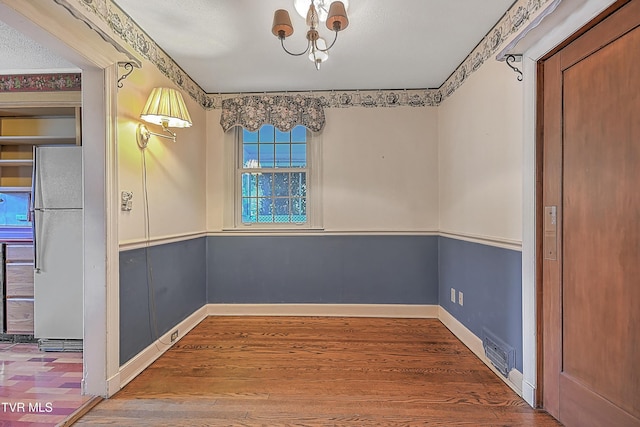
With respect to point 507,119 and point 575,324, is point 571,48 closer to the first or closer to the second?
point 507,119

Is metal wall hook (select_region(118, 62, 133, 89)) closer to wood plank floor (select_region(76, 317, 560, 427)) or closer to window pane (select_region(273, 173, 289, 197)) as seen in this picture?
window pane (select_region(273, 173, 289, 197))

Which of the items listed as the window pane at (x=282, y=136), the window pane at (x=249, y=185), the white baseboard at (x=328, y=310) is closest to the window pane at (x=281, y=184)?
the window pane at (x=249, y=185)

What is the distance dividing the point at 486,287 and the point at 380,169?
1.55m

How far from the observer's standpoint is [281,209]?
12.0 feet

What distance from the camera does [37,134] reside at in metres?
3.10

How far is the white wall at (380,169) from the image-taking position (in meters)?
3.48

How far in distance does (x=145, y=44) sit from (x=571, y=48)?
2.60 m

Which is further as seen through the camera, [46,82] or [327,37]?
[46,82]

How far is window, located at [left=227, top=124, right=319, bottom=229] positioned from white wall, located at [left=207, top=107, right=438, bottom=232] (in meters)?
0.26

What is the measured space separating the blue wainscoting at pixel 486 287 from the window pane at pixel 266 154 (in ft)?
6.58

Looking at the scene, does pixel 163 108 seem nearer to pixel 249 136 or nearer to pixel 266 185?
pixel 249 136

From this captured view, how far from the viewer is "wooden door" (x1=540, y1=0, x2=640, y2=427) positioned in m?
1.37

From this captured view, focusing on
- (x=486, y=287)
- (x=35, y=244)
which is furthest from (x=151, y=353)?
(x=486, y=287)

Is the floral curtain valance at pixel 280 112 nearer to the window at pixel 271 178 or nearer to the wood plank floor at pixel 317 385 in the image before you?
the window at pixel 271 178
